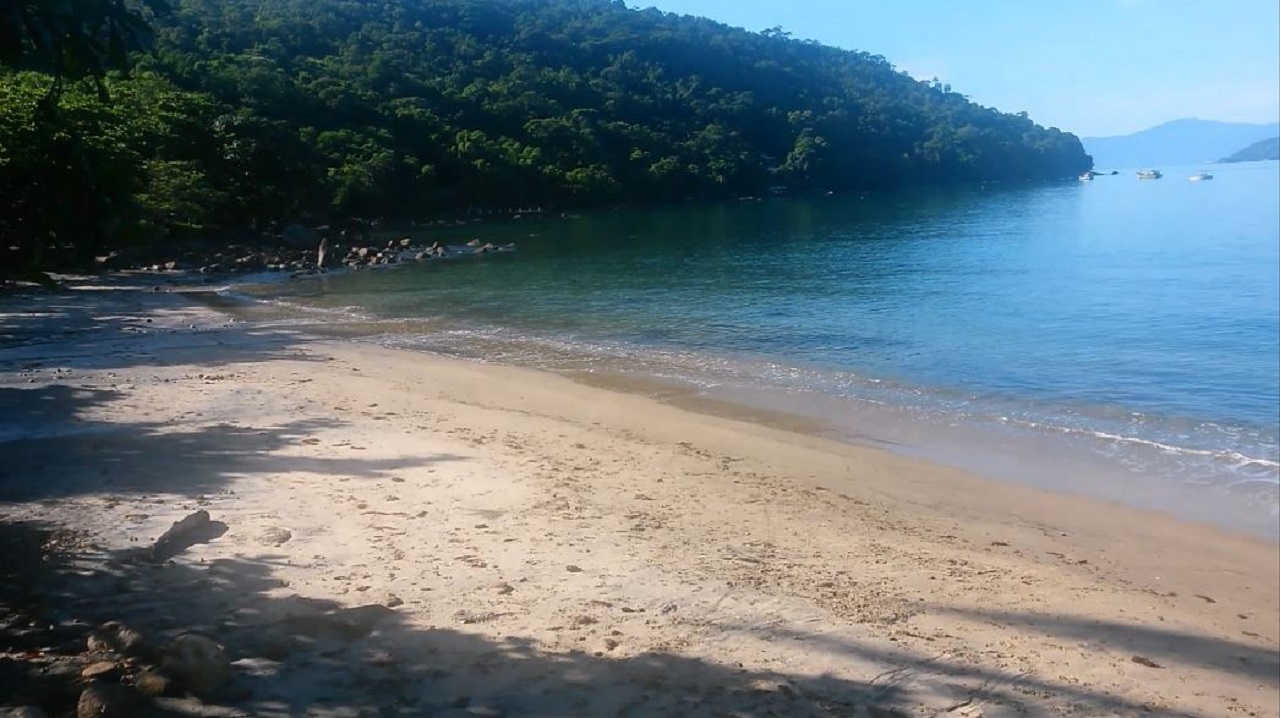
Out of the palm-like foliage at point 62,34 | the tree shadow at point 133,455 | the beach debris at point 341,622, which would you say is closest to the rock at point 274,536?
the tree shadow at point 133,455

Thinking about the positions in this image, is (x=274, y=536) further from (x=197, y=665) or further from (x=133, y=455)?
(x=133, y=455)

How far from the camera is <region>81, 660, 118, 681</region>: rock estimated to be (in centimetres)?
→ 486

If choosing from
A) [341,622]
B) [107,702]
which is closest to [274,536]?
[341,622]

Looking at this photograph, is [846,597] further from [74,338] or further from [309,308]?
[309,308]

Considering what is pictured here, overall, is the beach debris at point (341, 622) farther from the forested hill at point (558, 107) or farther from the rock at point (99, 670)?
the forested hill at point (558, 107)

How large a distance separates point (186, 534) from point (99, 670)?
2.37 metres

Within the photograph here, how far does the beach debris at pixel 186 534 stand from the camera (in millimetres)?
6855

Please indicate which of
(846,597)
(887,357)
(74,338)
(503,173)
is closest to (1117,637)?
(846,597)

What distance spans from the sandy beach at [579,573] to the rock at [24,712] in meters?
0.30

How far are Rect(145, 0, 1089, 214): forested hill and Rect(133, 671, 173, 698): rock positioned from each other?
56.9m

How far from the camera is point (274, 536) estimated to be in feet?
24.3

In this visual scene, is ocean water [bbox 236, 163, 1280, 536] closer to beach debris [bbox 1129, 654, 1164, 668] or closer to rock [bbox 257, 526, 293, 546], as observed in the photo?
beach debris [bbox 1129, 654, 1164, 668]

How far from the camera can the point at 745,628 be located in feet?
21.2

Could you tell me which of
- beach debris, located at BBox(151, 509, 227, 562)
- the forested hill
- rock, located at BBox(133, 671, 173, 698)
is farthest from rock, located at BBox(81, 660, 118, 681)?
the forested hill
